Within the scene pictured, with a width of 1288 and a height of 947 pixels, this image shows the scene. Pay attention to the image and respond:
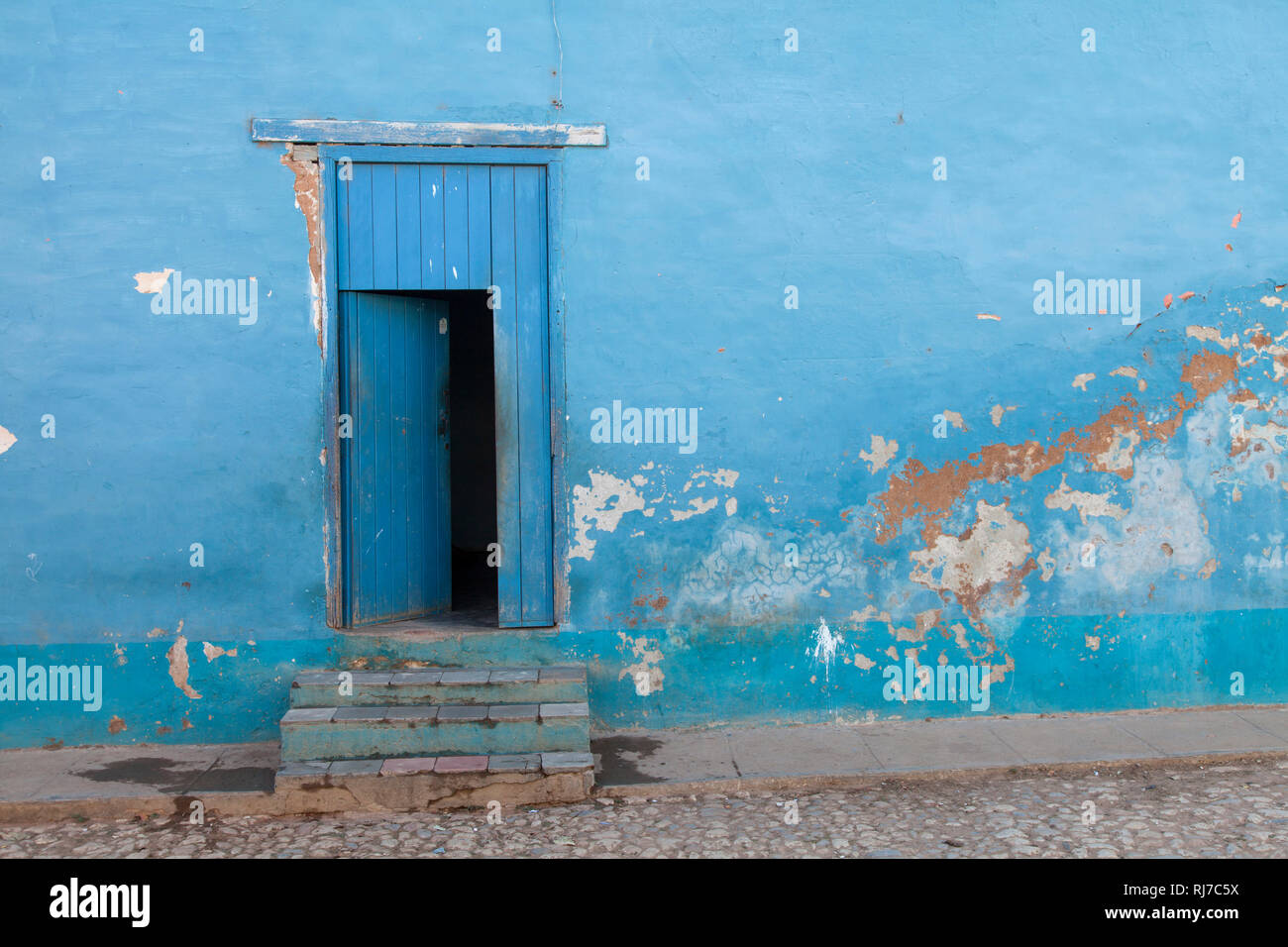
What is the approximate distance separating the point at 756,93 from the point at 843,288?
1.11m

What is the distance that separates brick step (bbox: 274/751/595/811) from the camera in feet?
14.1

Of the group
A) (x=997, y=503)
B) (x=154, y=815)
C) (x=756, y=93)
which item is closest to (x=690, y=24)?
(x=756, y=93)

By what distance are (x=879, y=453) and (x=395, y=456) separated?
2.57 meters

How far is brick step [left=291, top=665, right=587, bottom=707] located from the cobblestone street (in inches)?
24.0

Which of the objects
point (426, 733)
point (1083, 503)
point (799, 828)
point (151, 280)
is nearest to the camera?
point (799, 828)

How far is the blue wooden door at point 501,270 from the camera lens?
16.5 ft

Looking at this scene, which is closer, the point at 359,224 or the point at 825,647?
the point at 359,224

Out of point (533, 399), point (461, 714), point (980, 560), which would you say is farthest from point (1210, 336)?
point (461, 714)

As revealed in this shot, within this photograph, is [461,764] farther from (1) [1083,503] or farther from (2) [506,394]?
(1) [1083,503]

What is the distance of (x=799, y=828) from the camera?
414 cm

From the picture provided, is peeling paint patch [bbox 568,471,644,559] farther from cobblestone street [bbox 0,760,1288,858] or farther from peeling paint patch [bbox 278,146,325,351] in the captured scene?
peeling paint patch [bbox 278,146,325,351]

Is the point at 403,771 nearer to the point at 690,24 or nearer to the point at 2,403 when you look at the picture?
the point at 2,403

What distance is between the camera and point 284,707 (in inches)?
198

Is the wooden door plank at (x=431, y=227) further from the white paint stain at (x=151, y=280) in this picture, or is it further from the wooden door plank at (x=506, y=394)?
the white paint stain at (x=151, y=280)
